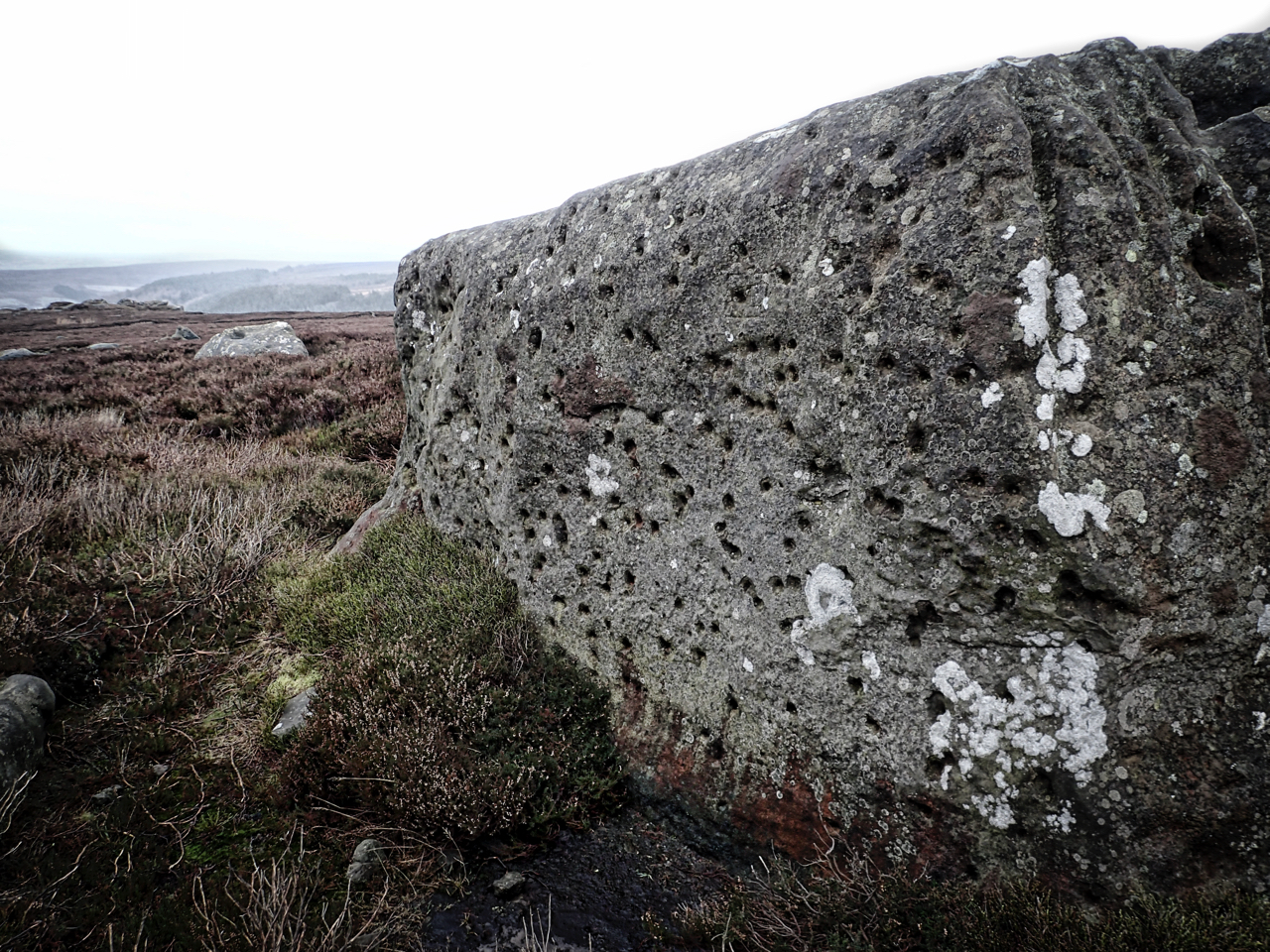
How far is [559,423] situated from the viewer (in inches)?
191

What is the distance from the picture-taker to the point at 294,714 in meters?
4.64

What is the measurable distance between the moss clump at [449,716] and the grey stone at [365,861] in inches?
7.6

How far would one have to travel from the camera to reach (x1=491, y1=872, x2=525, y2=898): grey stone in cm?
351

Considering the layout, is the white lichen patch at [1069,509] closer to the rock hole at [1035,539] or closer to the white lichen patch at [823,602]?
the rock hole at [1035,539]

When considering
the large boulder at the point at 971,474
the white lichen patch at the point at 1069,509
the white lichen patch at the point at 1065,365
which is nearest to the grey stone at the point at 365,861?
the large boulder at the point at 971,474

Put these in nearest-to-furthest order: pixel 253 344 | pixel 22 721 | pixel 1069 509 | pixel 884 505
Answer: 1. pixel 1069 509
2. pixel 884 505
3. pixel 22 721
4. pixel 253 344

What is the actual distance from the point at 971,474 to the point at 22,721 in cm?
572

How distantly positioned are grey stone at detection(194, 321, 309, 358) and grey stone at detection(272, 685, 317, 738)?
1576cm

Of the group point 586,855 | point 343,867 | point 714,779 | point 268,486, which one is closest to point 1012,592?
point 714,779

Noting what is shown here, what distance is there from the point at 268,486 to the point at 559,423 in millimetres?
5055

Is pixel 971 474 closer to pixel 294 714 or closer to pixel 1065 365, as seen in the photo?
pixel 1065 365

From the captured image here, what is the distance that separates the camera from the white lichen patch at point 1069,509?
2.84 m

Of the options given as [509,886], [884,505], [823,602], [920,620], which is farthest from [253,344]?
[920,620]

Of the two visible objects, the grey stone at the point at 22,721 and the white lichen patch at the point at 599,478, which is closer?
the grey stone at the point at 22,721
